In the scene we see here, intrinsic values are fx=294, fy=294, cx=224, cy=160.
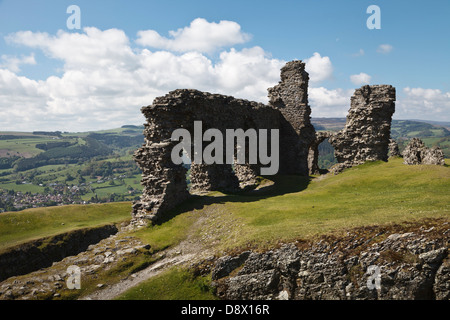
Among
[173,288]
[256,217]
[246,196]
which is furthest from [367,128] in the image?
[173,288]

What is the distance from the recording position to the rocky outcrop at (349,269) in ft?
46.8

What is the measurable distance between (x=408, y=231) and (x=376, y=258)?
2363 millimetres

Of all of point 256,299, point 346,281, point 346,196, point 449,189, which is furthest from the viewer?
point 346,196

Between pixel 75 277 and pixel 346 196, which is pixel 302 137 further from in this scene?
pixel 75 277

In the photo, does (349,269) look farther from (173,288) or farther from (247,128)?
(247,128)

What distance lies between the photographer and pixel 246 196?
32.6 m

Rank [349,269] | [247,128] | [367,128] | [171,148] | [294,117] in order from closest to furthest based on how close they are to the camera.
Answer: [349,269] < [171,148] < [247,128] < [367,128] < [294,117]

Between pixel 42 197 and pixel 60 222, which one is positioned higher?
pixel 60 222

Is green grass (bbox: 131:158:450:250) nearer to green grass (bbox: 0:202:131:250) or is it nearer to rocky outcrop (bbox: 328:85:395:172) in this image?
green grass (bbox: 0:202:131:250)

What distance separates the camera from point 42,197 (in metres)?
151

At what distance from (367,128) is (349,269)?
33.6 meters

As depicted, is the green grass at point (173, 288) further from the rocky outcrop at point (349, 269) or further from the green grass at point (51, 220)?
the green grass at point (51, 220)

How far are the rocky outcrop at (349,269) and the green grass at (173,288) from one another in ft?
2.63
